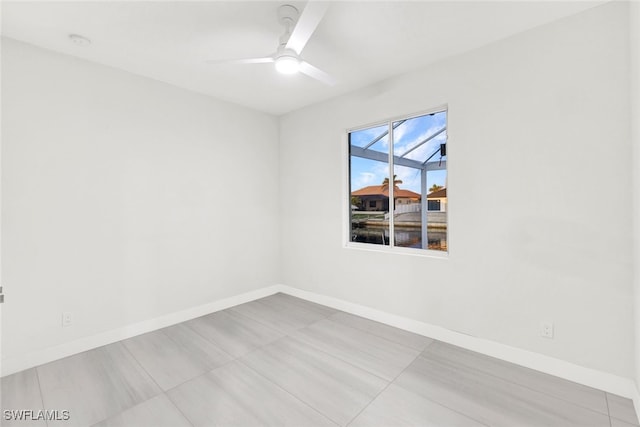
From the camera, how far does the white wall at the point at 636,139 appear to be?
1.77 meters

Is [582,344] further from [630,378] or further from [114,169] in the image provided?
[114,169]

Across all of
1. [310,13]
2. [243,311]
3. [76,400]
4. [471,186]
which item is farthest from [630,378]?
[76,400]

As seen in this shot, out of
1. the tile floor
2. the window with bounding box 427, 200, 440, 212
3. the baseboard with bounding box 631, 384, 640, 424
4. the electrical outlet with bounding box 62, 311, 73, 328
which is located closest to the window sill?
the window with bounding box 427, 200, 440, 212

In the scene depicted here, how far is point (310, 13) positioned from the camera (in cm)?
167

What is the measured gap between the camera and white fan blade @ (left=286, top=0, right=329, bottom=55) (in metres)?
1.60

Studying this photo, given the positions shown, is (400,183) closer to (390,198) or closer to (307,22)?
(390,198)

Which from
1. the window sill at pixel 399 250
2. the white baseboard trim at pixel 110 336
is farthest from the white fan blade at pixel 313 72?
the white baseboard trim at pixel 110 336

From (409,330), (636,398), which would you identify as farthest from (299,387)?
(636,398)

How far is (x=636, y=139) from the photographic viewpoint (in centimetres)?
184

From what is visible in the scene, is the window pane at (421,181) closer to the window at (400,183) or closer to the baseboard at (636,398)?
the window at (400,183)

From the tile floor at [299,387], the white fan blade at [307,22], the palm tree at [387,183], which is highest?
the white fan blade at [307,22]

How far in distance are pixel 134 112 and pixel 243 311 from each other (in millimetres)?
2524

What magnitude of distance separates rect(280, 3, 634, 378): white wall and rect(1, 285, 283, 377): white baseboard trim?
203cm

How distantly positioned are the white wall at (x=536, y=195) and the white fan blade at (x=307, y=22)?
1488 millimetres
